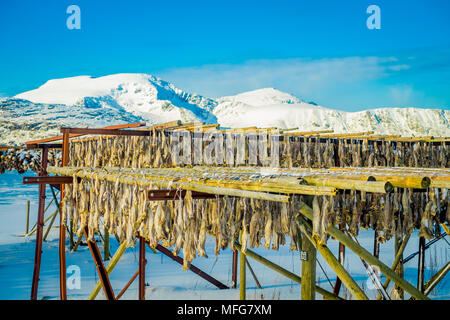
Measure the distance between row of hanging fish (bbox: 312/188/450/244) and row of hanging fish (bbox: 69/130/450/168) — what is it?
516 cm

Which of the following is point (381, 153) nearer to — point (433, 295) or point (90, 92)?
point (433, 295)

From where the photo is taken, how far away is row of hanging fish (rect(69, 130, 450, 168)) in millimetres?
8680

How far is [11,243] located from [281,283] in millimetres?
9810

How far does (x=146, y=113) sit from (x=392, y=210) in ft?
316

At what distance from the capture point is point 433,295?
8422 mm

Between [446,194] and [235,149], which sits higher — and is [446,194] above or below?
below

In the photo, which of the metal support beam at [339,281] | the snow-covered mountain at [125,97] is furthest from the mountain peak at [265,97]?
the metal support beam at [339,281]

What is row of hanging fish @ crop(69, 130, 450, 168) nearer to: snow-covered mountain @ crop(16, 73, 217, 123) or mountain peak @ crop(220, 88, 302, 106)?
snow-covered mountain @ crop(16, 73, 217, 123)

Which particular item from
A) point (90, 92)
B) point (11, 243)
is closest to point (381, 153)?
point (11, 243)

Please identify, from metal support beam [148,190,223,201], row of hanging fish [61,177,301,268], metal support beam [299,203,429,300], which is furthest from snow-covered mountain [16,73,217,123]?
metal support beam [299,203,429,300]

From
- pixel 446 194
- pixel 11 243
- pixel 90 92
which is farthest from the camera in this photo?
pixel 90 92

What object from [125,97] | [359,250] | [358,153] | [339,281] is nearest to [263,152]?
[358,153]

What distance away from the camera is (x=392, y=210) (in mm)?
3783
